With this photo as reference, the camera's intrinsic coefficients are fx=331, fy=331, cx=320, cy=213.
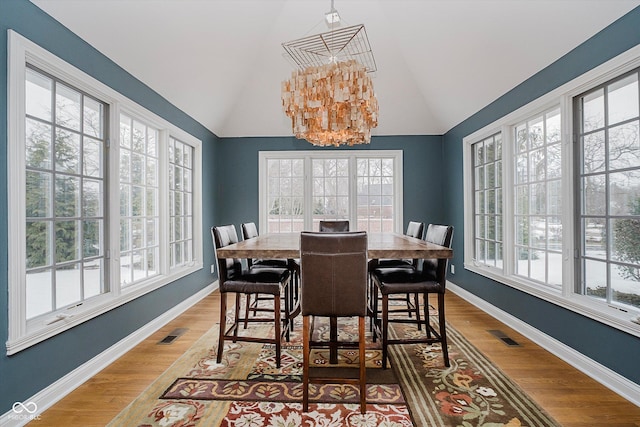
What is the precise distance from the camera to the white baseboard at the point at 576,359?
78.5 inches

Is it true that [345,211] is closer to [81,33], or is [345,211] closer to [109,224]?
[109,224]

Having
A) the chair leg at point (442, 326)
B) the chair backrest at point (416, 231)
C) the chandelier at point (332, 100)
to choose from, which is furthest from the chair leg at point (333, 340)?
the chandelier at point (332, 100)

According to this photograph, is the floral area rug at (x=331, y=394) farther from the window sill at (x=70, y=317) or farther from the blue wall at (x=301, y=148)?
the blue wall at (x=301, y=148)

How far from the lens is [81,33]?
7.26 ft

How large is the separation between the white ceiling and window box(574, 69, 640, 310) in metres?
0.51

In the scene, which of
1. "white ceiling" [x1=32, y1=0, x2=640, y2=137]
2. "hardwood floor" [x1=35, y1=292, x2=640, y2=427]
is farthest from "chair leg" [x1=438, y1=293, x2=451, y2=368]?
"white ceiling" [x1=32, y1=0, x2=640, y2=137]

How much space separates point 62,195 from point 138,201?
965 mm

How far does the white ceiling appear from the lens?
2338 millimetres

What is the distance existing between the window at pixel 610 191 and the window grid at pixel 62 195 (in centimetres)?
361

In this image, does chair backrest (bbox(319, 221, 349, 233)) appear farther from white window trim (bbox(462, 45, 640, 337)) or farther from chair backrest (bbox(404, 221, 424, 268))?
white window trim (bbox(462, 45, 640, 337))

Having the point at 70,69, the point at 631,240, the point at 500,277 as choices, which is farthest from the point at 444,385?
the point at 70,69

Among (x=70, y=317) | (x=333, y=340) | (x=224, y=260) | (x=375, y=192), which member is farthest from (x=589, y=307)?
(x=70, y=317)

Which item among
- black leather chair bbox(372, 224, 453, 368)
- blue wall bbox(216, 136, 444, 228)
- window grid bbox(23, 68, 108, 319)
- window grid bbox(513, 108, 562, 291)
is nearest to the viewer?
window grid bbox(23, 68, 108, 319)

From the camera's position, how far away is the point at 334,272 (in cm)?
187
